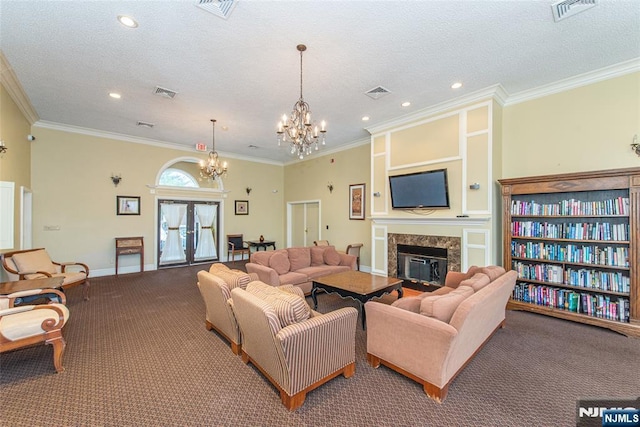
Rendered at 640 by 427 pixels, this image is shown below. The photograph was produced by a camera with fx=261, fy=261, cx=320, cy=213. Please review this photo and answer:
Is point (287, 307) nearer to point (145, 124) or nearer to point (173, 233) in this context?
point (145, 124)

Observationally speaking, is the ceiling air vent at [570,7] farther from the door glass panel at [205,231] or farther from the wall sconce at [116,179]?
the wall sconce at [116,179]

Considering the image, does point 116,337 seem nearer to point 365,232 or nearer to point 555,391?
point 555,391

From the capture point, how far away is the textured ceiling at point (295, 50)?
2557 mm

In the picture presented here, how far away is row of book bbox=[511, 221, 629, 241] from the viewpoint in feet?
11.1

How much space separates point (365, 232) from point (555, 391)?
4.75 meters

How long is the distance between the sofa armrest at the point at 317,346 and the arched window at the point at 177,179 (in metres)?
6.99

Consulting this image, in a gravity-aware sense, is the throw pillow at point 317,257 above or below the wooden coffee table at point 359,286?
above

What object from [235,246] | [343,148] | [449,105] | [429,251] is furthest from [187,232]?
[449,105]

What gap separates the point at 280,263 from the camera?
4.83m

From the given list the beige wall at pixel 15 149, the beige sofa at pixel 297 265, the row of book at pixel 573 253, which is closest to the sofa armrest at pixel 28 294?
the beige wall at pixel 15 149

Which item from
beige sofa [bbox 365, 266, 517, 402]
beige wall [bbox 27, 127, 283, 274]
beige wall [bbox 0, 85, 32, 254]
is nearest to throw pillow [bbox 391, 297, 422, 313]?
beige sofa [bbox 365, 266, 517, 402]

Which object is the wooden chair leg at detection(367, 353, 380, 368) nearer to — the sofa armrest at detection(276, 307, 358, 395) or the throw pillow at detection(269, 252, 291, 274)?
the sofa armrest at detection(276, 307, 358, 395)

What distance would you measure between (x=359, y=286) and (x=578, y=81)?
4.34 metres

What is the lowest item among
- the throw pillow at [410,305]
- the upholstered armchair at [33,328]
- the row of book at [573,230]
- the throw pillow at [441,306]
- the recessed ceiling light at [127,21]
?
the upholstered armchair at [33,328]
